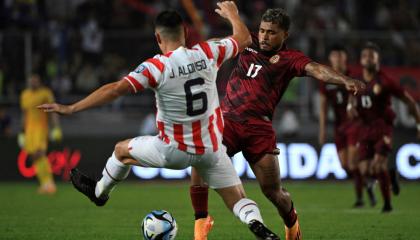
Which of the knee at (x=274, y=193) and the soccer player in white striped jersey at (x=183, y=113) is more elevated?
the soccer player in white striped jersey at (x=183, y=113)

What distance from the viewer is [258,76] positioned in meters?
9.08

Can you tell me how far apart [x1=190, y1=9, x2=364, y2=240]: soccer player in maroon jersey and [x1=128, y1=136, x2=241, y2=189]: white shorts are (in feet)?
2.67

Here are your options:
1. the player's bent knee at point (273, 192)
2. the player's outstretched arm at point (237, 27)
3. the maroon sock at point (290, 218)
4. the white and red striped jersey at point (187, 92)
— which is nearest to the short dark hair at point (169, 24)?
the white and red striped jersey at point (187, 92)

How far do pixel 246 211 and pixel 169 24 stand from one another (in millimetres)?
1776

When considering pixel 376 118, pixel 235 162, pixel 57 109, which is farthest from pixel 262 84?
pixel 235 162

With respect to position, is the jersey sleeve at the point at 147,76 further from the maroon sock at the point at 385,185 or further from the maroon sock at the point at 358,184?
the maroon sock at the point at 358,184

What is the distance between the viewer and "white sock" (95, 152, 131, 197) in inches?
322

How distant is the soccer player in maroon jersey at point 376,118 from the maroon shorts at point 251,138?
16.7 ft

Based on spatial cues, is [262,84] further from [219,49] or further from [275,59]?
[219,49]

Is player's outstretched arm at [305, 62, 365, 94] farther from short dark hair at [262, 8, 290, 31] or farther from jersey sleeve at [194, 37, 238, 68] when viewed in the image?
jersey sleeve at [194, 37, 238, 68]

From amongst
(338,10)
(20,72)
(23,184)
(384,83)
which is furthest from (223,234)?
(338,10)

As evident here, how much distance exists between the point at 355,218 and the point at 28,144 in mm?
8312

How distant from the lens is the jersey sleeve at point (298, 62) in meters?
8.77

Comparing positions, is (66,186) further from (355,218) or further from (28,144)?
(355,218)
